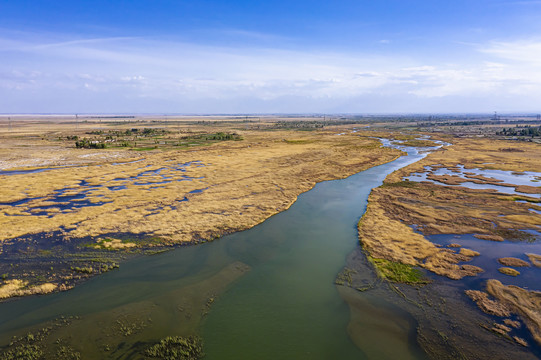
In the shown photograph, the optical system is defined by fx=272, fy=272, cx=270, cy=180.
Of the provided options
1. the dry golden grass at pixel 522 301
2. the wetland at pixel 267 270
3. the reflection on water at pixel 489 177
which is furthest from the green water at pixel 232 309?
the reflection on water at pixel 489 177

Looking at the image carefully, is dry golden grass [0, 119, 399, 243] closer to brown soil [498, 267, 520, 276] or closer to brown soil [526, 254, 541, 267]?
brown soil [498, 267, 520, 276]

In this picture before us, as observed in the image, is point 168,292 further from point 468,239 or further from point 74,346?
point 468,239

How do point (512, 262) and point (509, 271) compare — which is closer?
point (509, 271)

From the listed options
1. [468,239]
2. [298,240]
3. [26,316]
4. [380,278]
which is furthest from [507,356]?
[26,316]

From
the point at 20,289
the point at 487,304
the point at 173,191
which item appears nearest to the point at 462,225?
A: the point at 487,304

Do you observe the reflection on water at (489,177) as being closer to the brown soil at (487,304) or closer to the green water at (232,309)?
the brown soil at (487,304)

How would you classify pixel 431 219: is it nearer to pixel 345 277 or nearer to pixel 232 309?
pixel 345 277
